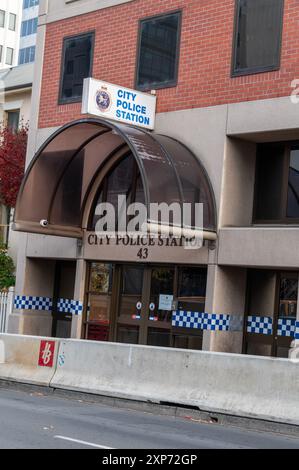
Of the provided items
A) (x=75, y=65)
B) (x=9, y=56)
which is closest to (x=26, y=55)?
(x=9, y=56)

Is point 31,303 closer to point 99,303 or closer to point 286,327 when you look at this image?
point 99,303

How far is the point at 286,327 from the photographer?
1662cm

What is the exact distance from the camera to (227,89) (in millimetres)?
17047

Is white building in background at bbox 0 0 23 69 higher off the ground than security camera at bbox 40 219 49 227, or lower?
higher

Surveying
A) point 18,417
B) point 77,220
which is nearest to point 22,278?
point 77,220

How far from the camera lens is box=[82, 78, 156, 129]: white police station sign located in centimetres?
1684

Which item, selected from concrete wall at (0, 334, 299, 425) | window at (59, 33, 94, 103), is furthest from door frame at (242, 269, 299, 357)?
window at (59, 33, 94, 103)

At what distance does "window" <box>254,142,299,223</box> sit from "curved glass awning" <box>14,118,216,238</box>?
1131mm

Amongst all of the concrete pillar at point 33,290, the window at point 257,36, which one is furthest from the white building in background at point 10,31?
the window at point 257,36

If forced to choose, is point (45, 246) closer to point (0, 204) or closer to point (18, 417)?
point (0, 204)

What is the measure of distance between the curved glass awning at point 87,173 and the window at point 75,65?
1792 millimetres

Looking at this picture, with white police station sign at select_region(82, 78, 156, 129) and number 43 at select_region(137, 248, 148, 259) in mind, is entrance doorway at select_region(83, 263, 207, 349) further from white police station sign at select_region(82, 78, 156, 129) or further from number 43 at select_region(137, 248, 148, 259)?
white police station sign at select_region(82, 78, 156, 129)

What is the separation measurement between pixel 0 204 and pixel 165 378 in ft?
49.0

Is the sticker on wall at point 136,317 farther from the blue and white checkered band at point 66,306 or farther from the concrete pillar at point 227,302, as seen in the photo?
the concrete pillar at point 227,302
